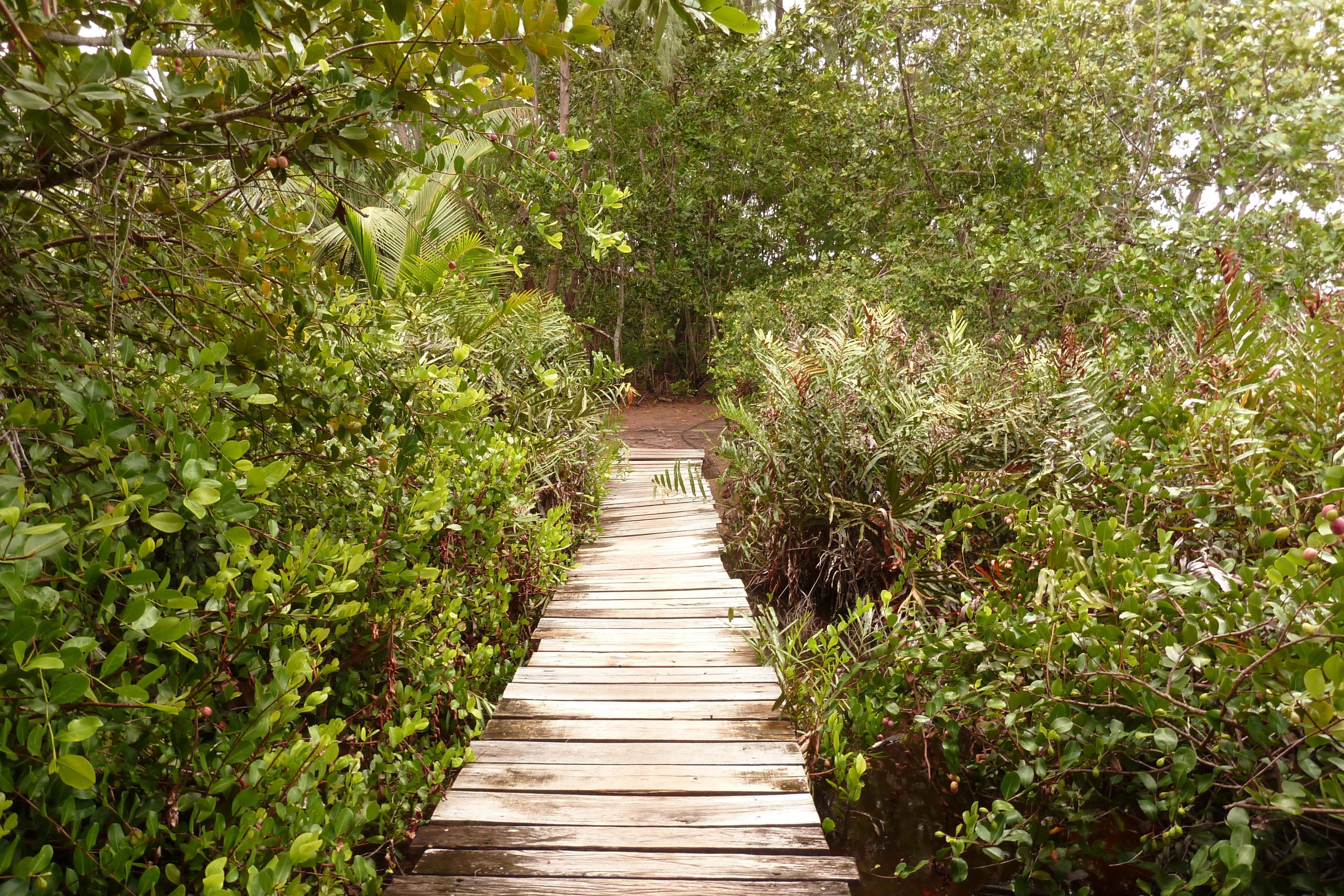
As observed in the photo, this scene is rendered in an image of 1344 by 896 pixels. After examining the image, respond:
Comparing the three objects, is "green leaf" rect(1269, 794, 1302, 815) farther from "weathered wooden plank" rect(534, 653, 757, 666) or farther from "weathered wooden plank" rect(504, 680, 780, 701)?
"weathered wooden plank" rect(534, 653, 757, 666)

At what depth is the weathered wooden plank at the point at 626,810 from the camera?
2.23 m

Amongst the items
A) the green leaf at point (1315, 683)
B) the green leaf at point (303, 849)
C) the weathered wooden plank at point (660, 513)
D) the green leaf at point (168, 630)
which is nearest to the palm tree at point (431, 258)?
the green leaf at point (168, 630)

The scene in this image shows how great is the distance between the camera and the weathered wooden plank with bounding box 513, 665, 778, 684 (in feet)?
10.3

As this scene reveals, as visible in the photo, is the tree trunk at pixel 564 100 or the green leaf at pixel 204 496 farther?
the tree trunk at pixel 564 100

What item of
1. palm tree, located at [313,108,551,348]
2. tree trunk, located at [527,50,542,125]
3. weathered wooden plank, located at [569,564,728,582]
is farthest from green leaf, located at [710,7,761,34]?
tree trunk, located at [527,50,542,125]

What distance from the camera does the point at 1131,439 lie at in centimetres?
302

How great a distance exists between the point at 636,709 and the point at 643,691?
0.15m

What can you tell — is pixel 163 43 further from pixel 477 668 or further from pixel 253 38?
pixel 477 668

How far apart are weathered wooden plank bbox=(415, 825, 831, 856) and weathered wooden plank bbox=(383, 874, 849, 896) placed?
0.38 ft

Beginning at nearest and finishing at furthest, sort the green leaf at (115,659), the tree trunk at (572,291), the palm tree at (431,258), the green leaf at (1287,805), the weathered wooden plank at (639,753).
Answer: the green leaf at (115,659) → the green leaf at (1287,805) → the weathered wooden plank at (639,753) → the palm tree at (431,258) → the tree trunk at (572,291)

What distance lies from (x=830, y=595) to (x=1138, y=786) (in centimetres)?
243

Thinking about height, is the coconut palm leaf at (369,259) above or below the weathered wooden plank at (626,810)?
above

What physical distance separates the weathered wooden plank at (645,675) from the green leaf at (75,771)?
220cm

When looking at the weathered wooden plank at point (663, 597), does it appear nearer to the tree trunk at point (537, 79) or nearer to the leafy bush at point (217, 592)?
the leafy bush at point (217, 592)
